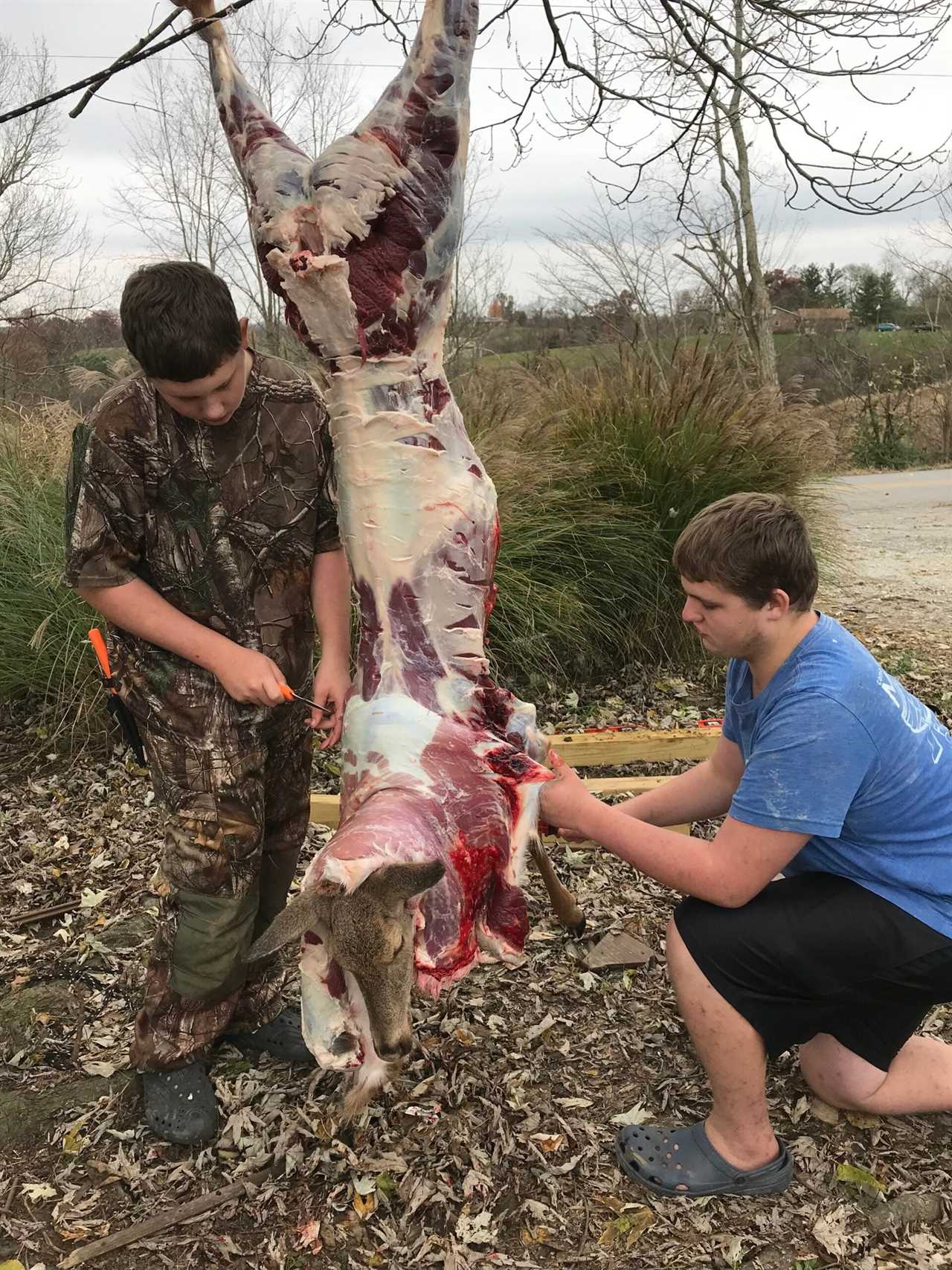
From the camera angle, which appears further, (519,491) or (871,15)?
(519,491)

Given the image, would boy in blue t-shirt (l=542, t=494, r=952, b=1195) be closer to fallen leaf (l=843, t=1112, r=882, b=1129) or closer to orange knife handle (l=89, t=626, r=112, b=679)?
fallen leaf (l=843, t=1112, r=882, b=1129)

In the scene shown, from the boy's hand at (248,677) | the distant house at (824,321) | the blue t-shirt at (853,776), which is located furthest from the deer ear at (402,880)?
the distant house at (824,321)

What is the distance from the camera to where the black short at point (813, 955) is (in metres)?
2.18

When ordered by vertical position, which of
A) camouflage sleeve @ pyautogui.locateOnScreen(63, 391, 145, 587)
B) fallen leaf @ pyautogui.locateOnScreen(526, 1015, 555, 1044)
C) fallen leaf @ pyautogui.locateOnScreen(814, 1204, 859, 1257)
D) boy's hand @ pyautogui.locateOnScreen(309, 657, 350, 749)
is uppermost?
camouflage sleeve @ pyautogui.locateOnScreen(63, 391, 145, 587)

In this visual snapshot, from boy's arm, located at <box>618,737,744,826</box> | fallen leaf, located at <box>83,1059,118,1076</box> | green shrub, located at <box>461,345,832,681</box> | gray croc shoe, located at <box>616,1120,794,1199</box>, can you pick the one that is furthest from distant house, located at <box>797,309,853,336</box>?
fallen leaf, located at <box>83,1059,118,1076</box>

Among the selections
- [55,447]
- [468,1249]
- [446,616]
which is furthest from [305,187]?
[55,447]

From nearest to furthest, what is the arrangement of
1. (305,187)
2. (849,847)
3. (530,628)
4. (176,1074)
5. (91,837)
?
(305,187) → (849,847) → (176,1074) → (91,837) → (530,628)

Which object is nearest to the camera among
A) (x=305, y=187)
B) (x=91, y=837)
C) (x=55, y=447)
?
(x=305, y=187)

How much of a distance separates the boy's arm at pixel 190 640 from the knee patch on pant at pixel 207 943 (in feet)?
1.86

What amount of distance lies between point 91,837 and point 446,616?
2.70m

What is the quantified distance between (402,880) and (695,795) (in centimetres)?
134

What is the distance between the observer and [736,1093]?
2266 mm

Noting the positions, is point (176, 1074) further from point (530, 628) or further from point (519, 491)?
point (519, 491)

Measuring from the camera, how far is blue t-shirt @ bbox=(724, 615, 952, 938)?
81.4 inches
